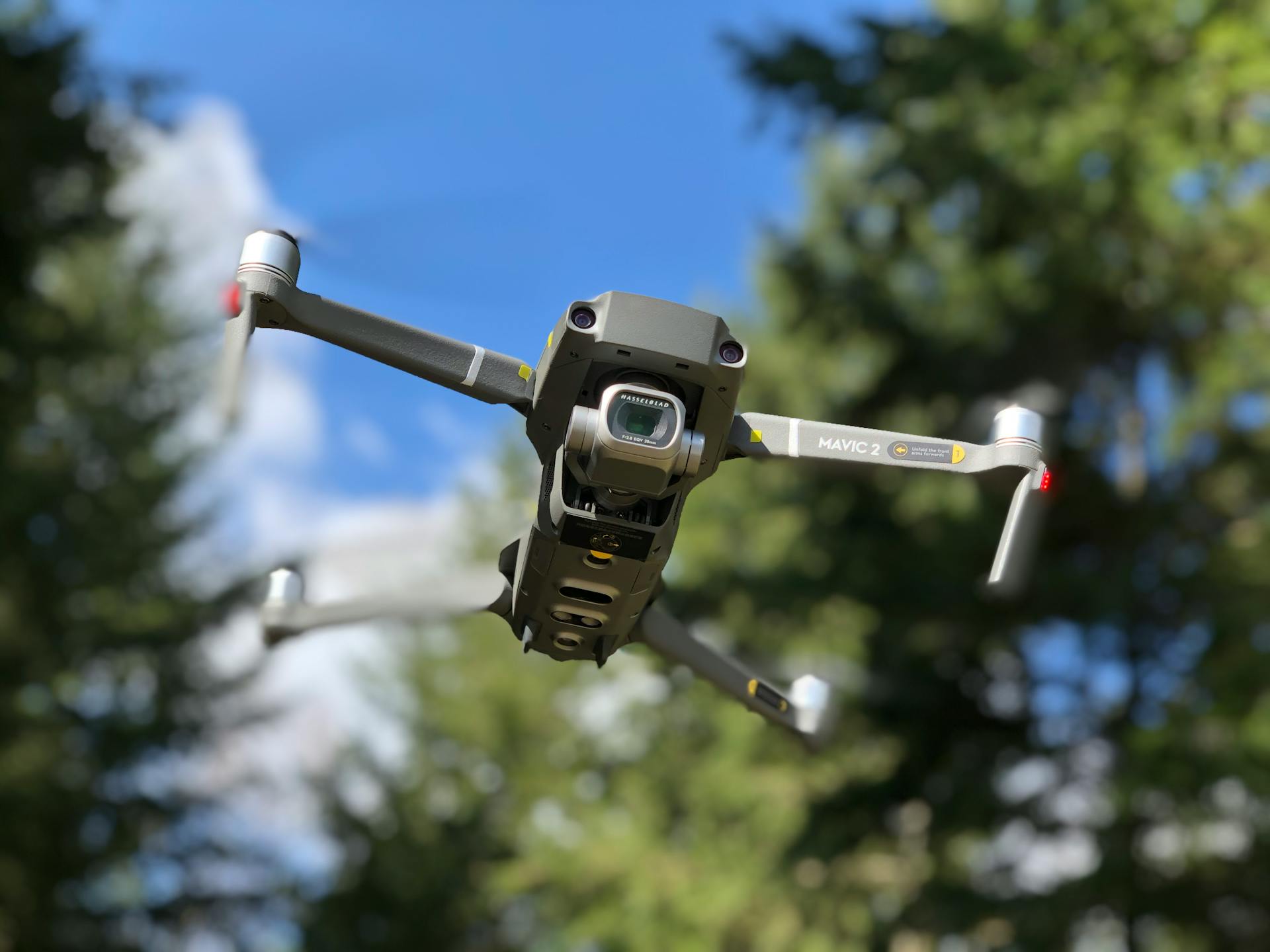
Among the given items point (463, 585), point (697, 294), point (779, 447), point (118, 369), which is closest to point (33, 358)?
point (118, 369)

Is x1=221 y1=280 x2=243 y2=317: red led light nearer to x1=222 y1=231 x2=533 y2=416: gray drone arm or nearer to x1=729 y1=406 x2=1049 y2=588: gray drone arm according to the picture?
x1=222 y1=231 x2=533 y2=416: gray drone arm

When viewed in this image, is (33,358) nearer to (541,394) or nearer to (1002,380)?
(1002,380)

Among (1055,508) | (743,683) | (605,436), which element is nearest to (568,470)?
(605,436)

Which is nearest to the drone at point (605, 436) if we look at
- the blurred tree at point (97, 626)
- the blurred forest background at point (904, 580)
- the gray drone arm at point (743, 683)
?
the gray drone arm at point (743, 683)

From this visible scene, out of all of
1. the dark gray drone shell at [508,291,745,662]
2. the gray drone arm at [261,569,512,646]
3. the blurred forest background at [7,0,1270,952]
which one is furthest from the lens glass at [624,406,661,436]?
the blurred forest background at [7,0,1270,952]

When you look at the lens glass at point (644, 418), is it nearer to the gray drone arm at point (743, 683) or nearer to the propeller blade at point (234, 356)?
the propeller blade at point (234, 356)
